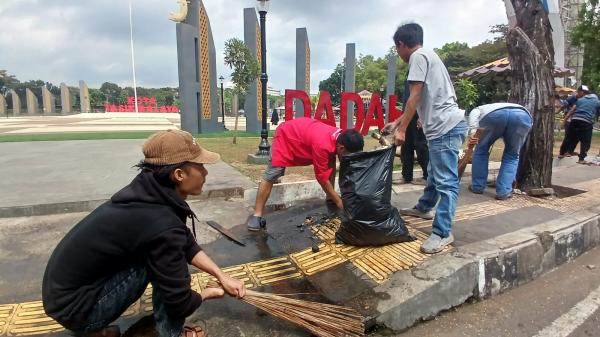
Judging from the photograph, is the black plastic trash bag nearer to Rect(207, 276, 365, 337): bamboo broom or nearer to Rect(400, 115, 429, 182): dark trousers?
Rect(207, 276, 365, 337): bamboo broom

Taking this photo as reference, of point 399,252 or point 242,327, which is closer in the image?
point 242,327

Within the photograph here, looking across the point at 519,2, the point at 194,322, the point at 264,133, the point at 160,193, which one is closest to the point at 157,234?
the point at 160,193

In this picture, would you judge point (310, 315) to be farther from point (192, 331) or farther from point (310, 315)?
point (192, 331)

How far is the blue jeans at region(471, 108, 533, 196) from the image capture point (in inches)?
174

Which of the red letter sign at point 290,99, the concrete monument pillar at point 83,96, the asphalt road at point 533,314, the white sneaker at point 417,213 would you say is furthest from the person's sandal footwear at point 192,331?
the concrete monument pillar at point 83,96

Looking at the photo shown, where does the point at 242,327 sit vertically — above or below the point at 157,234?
below

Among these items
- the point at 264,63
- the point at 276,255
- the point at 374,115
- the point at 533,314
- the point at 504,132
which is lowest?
the point at 533,314

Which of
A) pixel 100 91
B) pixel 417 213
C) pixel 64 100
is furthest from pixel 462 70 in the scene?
pixel 100 91

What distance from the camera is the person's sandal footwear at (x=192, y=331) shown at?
1.90 metres

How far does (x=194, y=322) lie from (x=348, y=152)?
172 cm

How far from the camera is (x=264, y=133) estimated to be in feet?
28.2

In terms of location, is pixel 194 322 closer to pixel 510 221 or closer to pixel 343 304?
pixel 343 304

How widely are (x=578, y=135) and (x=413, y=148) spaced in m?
5.16

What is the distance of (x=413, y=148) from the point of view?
17.9 ft
